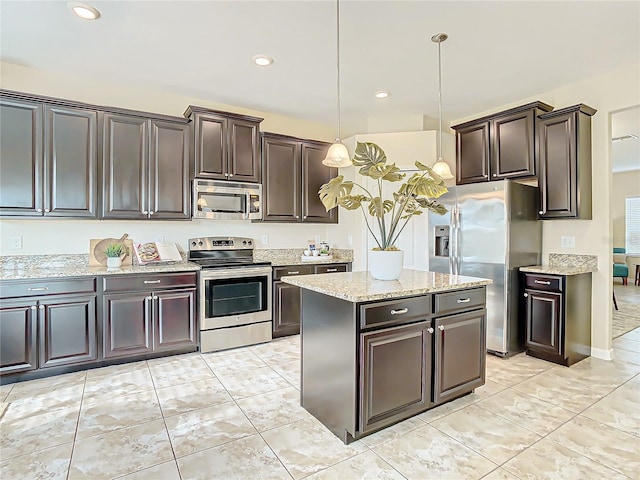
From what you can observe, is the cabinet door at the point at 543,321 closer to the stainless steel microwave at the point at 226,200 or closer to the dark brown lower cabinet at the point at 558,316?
the dark brown lower cabinet at the point at 558,316

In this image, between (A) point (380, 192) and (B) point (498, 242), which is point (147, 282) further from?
(B) point (498, 242)

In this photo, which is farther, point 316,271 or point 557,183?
point 316,271

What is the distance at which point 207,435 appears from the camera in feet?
7.07

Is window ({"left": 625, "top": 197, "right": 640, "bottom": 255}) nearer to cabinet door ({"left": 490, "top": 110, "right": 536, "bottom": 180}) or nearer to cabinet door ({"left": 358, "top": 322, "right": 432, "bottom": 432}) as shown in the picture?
cabinet door ({"left": 490, "top": 110, "right": 536, "bottom": 180})

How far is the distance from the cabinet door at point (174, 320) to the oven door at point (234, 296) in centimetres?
12

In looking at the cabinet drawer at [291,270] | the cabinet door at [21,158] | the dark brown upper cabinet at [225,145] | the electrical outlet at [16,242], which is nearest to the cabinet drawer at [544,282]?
the cabinet drawer at [291,270]

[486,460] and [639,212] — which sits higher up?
[639,212]

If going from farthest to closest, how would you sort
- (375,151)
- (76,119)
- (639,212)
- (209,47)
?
(639,212), (76,119), (209,47), (375,151)

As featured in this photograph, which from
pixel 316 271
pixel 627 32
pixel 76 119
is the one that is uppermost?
pixel 627 32

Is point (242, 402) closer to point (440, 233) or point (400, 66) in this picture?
point (440, 233)

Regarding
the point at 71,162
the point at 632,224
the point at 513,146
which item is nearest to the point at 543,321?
the point at 513,146

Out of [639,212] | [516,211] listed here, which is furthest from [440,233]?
[639,212]

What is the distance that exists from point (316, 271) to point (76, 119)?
9.49 ft

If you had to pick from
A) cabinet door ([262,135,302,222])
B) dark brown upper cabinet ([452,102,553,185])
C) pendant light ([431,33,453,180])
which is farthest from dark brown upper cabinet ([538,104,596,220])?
cabinet door ([262,135,302,222])
